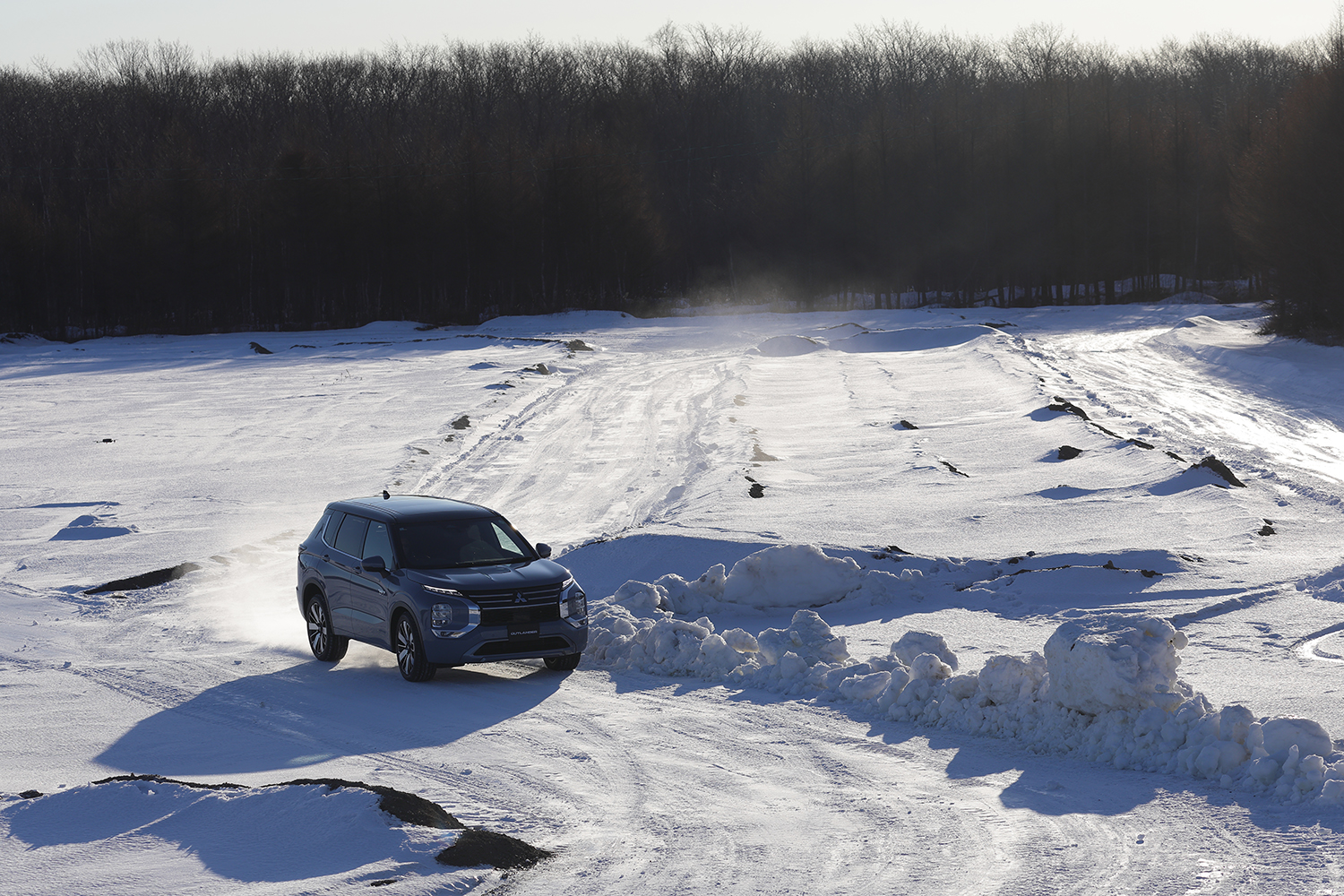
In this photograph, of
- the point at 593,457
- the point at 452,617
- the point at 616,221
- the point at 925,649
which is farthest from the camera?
the point at 616,221

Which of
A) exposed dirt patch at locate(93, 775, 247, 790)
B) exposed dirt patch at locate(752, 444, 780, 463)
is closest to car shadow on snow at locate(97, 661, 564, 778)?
exposed dirt patch at locate(93, 775, 247, 790)

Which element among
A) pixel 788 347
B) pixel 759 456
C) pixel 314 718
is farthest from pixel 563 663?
pixel 788 347

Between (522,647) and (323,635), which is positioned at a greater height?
(522,647)

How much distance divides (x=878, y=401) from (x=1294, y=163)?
25955 millimetres

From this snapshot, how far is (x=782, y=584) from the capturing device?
48.2ft

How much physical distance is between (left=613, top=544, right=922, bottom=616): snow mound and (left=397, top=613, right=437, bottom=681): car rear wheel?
316 centimetres

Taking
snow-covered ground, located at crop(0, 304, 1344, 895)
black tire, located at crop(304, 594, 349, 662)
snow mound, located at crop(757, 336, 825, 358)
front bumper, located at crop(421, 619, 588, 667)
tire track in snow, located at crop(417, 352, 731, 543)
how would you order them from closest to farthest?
snow-covered ground, located at crop(0, 304, 1344, 895), front bumper, located at crop(421, 619, 588, 667), black tire, located at crop(304, 594, 349, 662), tire track in snow, located at crop(417, 352, 731, 543), snow mound, located at crop(757, 336, 825, 358)

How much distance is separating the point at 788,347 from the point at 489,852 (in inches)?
1739

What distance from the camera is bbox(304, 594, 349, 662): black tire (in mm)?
12766

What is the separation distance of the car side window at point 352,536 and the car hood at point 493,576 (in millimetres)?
1093

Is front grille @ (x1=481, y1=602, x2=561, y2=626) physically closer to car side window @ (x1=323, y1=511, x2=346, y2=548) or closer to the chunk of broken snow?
car side window @ (x1=323, y1=511, x2=346, y2=548)

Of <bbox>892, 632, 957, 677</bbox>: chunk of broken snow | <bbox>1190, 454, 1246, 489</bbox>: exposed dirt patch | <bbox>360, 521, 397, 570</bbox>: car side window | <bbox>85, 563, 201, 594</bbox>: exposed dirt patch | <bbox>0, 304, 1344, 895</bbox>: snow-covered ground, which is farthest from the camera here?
<bbox>1190, 454, 1246, 489</bbox>: exposed dirt patch

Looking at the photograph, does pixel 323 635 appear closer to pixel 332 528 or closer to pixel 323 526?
pixel 332 528

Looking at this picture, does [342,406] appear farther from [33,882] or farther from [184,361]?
[33,882]
